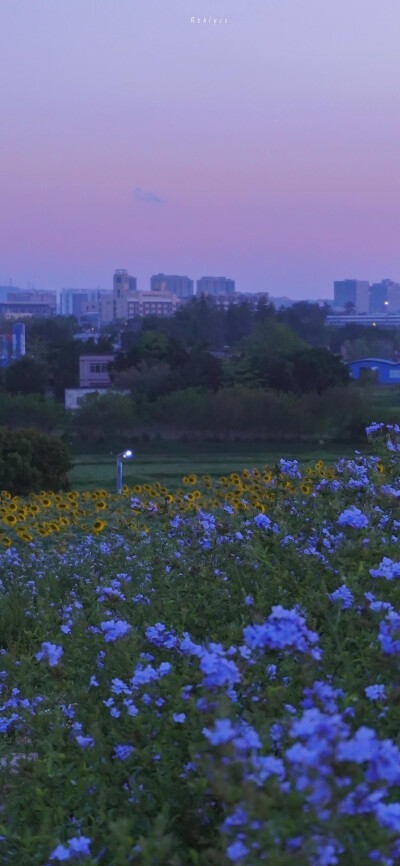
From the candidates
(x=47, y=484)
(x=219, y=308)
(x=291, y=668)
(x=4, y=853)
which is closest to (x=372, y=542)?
(x=291, y=668)

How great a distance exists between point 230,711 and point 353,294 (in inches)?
3874

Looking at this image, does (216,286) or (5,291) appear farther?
(5,291)

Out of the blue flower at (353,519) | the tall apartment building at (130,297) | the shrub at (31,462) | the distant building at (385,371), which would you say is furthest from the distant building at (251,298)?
the blue flower at (353,519)

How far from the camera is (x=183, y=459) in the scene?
91.2 ft

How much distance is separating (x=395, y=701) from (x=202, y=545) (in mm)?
2442

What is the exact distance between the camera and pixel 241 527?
198 inches

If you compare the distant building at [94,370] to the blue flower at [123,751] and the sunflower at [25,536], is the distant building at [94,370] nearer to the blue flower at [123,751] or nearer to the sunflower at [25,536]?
the sunflower at [25,536]

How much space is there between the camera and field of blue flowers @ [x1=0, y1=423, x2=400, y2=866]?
1.71 m

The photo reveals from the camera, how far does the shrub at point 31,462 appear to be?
1600 centimetres

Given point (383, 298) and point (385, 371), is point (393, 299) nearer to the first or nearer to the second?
point (383, 298)

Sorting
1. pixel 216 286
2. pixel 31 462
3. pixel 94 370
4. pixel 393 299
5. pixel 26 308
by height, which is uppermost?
pixel 26 308

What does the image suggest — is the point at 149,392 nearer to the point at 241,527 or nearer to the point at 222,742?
the point at 241,527

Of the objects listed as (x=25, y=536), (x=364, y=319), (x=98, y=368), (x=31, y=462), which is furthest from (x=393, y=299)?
(x=25, y=536)

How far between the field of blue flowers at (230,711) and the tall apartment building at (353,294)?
9236 cm
